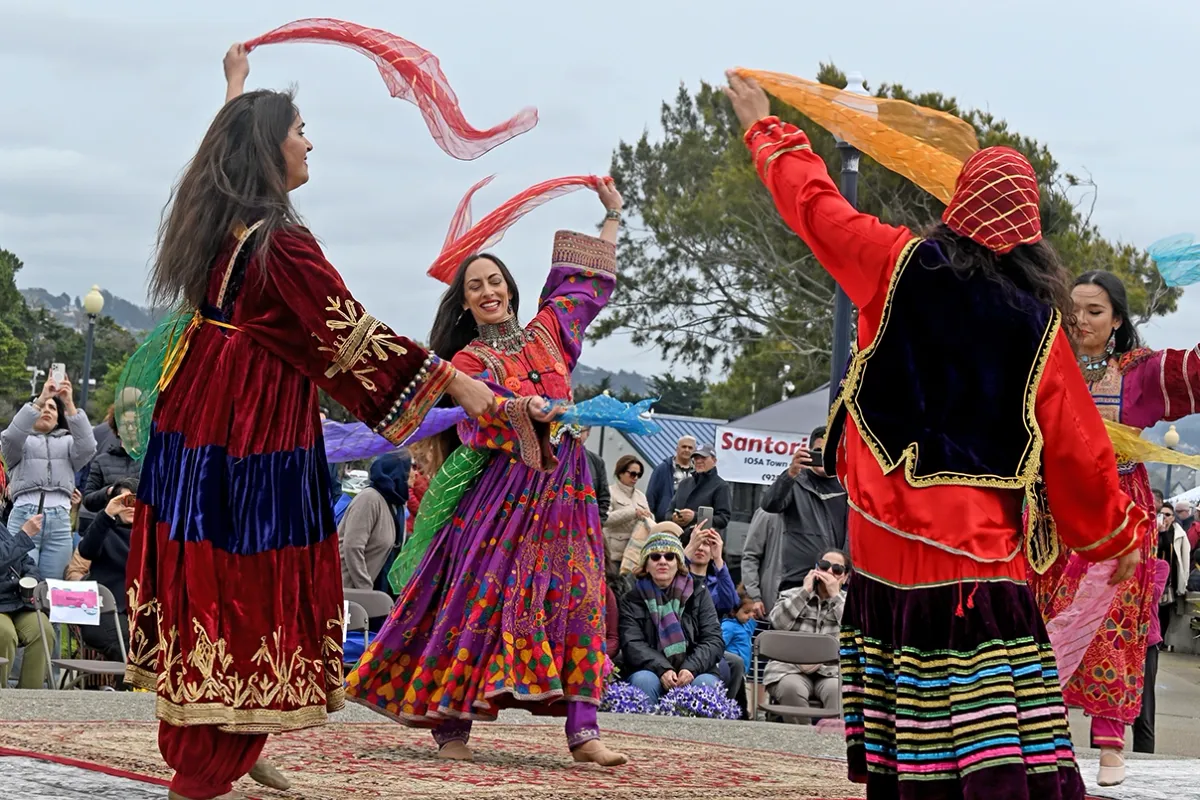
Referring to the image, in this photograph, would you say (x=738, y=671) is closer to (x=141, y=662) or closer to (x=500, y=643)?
(x=500, y=643)

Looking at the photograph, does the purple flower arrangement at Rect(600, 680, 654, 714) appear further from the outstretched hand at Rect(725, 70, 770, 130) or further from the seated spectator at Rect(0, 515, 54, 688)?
the outstretched hand at Rect(725, 70, 770, 130)

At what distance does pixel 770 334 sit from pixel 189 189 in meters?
26.6

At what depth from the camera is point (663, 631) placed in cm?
873

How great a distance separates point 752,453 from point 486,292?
329 inches

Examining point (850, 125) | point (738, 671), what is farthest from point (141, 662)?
point (738, 671)

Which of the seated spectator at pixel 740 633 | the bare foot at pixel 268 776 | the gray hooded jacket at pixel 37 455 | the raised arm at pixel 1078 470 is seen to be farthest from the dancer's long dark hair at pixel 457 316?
the gray hooded jacket at pixel 37 455

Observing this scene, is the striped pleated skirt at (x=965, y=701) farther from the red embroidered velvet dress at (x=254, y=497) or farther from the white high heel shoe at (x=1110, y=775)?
the white high heel shoe at (x=1110, y=775)

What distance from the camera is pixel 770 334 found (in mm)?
30469

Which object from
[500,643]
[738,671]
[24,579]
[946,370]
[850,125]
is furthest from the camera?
[738,671]

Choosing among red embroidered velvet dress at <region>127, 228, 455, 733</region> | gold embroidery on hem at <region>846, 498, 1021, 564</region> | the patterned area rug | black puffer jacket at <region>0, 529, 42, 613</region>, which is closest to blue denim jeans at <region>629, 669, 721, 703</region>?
the patterned area rug

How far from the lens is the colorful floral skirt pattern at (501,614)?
17.8 feet

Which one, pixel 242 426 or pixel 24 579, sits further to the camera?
pixel 24 579

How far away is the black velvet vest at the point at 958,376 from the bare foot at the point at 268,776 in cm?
190

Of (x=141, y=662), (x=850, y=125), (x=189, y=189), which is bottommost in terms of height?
(x=141, y=662)
